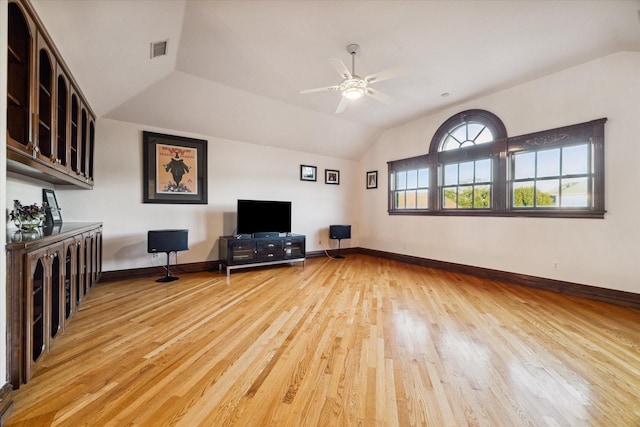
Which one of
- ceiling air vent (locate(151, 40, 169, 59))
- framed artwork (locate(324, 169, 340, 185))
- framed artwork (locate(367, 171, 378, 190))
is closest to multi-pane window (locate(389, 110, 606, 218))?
framed artwork (locate(367, 171, 378, 190))

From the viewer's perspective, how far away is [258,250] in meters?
4.58

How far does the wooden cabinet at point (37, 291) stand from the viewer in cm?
142

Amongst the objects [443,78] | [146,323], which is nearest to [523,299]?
[443,78]

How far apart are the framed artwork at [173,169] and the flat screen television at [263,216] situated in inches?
31.9

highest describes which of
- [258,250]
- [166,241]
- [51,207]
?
[51,207]

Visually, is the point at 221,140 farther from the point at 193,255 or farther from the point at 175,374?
the point at 175,374

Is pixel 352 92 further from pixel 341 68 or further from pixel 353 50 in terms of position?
pixel 353 50

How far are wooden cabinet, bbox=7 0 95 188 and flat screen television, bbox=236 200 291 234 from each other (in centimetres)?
223

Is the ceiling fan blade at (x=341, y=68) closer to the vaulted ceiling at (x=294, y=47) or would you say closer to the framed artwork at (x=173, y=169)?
the vaulted ceiling at (x=294, y=47)

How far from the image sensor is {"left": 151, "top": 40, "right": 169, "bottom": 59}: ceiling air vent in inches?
108

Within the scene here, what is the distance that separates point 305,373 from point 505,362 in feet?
4.93

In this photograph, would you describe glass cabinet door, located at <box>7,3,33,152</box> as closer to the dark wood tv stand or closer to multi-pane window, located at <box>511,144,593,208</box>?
the dark wood tv stand

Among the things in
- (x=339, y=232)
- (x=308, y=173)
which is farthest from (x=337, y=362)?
(x=308, y=173)

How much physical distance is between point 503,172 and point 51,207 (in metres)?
6.48
